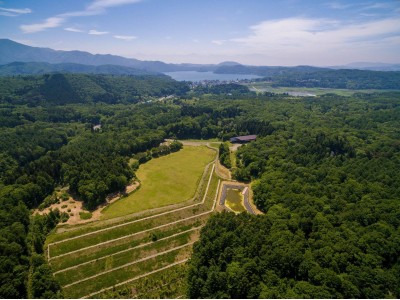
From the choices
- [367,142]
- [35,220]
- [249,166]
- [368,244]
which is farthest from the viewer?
[367,142]

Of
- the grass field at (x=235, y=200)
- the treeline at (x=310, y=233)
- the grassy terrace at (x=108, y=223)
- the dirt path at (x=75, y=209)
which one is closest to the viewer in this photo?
the treeline at (x=310, y=233)

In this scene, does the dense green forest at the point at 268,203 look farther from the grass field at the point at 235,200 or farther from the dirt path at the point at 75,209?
the grass field at the point at 235,200

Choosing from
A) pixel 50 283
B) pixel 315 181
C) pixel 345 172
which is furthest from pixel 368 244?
pixel 50 283

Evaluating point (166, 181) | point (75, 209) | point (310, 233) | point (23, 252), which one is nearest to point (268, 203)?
point (310, 233)

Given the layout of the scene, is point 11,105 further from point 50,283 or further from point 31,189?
point 50,283

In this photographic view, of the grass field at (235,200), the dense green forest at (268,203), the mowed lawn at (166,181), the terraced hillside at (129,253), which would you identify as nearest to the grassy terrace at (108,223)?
the terraced hillside at (129,253)

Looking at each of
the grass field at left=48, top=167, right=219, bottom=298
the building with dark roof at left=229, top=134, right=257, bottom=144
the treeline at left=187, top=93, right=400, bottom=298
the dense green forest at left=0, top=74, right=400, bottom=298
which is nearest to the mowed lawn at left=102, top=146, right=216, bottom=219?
the dense green forest at left=0, top=74, right=400, bottom=298
